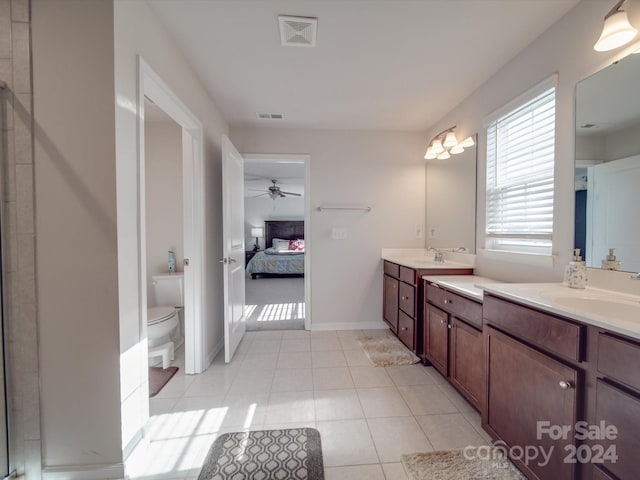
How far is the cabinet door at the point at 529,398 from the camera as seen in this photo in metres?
0.98

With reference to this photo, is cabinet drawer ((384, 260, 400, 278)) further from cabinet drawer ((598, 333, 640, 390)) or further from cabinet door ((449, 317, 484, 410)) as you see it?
cabinet drawer ((598, 333, 640, 390))

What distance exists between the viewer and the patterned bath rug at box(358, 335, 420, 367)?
237cm

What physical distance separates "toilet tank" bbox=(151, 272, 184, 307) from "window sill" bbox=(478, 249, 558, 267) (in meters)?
2.97

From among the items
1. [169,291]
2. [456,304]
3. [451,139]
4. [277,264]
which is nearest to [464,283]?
[456,304]

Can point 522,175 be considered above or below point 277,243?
above

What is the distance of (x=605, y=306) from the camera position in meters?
1.17

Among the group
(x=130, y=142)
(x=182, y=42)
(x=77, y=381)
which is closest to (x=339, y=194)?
(x=182, y=42)

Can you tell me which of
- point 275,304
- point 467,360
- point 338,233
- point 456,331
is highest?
point 338,233

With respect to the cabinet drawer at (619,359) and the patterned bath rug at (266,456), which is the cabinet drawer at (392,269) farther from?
the cabinet drawer at (619,359)

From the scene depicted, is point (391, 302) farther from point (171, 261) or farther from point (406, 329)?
point (171, 261)


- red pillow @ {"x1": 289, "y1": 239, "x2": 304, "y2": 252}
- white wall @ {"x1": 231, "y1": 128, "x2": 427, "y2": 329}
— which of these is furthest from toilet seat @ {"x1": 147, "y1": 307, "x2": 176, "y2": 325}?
red pillow @ {"x1": 289, "y1": 239, "x2": 304, "y2": 252}

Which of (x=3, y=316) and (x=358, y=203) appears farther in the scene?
(x=358, y=203)

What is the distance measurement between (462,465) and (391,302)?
1.65m

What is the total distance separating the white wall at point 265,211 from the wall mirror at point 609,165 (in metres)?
6.95
